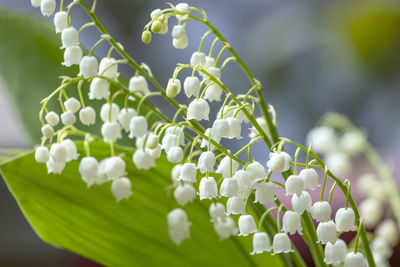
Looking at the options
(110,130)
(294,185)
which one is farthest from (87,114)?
(294,185)

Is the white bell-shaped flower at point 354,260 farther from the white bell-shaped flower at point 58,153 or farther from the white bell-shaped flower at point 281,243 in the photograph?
the white bell-shaped flower at point 58,153

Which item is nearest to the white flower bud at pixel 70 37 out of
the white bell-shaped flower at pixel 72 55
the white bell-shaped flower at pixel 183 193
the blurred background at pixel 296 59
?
the white bell-shaped flower at pixel 72 55

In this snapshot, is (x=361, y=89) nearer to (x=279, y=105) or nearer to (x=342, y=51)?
(x=342, y=51)

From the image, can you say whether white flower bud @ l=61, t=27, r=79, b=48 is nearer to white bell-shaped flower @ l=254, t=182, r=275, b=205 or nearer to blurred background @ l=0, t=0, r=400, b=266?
white bell-shaped flower @ l=254, t=182, r=275, b=205

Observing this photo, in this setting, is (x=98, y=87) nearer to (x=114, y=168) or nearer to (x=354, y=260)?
(x=114, y=168)

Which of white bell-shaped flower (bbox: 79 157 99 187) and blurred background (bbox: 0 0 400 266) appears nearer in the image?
white bell-shaped flower (bbox: 79 157 99 187)

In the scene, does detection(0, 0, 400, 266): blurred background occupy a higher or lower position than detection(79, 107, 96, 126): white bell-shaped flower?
higher

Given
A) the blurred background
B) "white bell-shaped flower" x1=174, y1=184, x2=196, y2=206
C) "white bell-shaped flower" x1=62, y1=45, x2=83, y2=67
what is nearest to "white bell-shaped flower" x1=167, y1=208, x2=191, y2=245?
"white bell-shaped flower" x1=174, y1=184, x2=196, y2=206

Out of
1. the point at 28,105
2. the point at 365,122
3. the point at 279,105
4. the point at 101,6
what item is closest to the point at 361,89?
the point at 365,122
